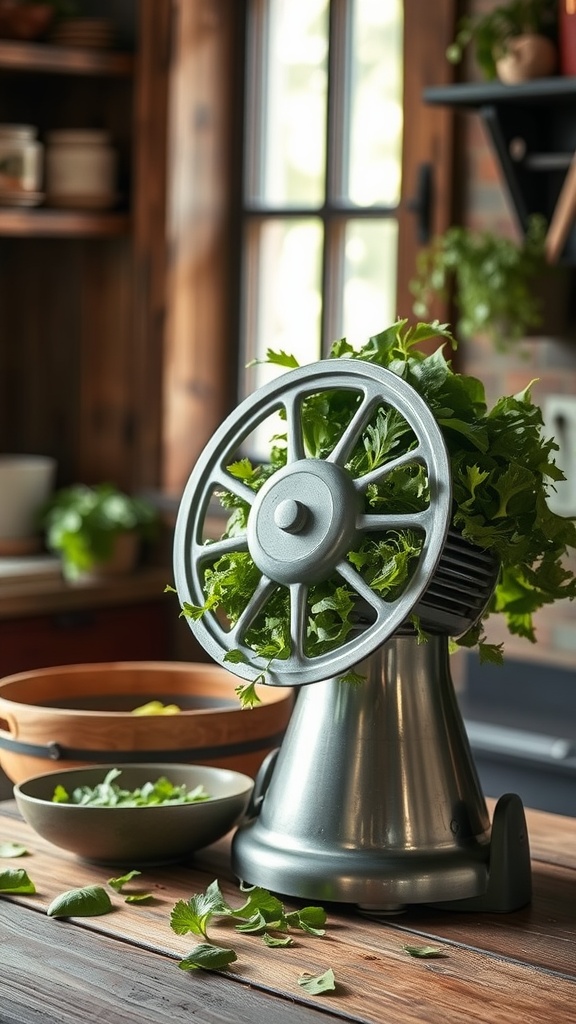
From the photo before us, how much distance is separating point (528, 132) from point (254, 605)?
6.21ft

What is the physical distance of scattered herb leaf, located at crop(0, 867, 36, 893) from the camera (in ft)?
4.33

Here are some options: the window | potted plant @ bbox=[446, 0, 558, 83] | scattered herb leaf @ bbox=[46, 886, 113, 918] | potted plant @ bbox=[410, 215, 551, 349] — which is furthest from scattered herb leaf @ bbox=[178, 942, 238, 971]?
the window

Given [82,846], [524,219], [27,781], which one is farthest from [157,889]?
[524,219]

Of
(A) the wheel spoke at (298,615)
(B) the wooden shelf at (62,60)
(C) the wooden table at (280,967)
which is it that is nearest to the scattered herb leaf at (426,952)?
(C) the wooden table at (280,967)

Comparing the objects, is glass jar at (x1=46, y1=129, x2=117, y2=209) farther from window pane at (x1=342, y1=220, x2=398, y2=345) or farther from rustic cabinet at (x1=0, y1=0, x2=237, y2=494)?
window pane at (x1=342, y1=220, x2=398, y2=345)

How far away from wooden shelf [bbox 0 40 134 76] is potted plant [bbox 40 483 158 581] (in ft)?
3.40

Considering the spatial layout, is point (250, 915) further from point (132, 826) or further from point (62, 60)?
point (62, 60)

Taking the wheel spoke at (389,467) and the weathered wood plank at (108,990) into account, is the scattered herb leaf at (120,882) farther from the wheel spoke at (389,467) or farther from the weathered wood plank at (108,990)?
the wheel spoke at (389,467)

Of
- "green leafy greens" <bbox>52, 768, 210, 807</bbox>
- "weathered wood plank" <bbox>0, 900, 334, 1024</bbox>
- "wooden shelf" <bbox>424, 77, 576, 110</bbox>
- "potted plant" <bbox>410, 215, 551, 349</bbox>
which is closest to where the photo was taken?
"weathered wood plank" <bbox>0, 900, 334, 1024</bbox>

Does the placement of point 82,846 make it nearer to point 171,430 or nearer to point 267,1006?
point 267,1006

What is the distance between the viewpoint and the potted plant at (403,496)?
122 centimetres

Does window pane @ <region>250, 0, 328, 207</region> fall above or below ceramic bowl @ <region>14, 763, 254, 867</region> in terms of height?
above

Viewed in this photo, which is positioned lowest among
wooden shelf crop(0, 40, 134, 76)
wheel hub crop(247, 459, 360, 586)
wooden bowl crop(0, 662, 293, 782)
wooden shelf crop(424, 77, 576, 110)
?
wooden bowl crop(0, 662, 293, 782)

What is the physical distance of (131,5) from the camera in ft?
12.5
